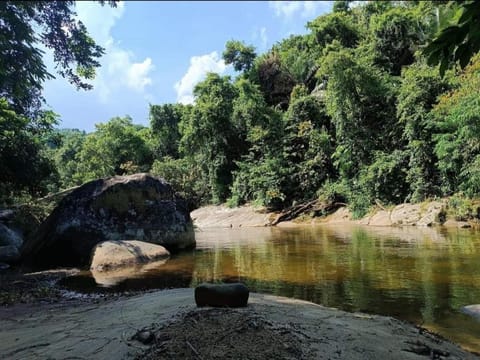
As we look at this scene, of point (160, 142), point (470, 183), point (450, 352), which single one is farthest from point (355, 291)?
point (160, 142)

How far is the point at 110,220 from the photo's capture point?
13219 millimetres

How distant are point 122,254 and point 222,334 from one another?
8.16 meters

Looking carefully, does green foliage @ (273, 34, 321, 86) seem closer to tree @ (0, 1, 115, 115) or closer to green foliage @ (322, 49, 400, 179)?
green foliage @ (322, 49, 400, 179)

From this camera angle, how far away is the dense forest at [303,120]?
10055mm

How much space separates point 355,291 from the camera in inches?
297

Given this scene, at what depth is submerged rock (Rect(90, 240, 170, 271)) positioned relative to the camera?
1122 cm

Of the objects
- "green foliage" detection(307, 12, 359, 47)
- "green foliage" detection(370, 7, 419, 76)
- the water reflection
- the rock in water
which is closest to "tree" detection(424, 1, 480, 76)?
the rock in water

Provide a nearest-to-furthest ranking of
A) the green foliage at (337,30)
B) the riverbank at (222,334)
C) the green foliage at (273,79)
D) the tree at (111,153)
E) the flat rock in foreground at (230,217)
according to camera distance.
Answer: the riverbank at (222,334)
the flat rock in foreground at (230,217)
the green foliage at (337,30)
the green foliage at (273,79)
the tree at (111,153)

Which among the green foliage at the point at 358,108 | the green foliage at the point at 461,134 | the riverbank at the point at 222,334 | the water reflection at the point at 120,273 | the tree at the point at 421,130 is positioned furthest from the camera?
the green foliage at the point at 358,108

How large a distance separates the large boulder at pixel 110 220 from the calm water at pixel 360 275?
1.10 metres

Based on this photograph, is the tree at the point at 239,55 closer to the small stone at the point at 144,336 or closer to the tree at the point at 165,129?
the tree at the point at 165,129

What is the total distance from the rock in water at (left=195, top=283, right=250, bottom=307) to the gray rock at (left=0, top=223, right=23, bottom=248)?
11.2 m

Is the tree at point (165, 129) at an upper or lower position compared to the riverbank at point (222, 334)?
upper

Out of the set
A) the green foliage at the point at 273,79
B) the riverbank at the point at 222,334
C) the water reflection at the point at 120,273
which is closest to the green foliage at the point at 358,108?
the green foliage at the point at 273,79
